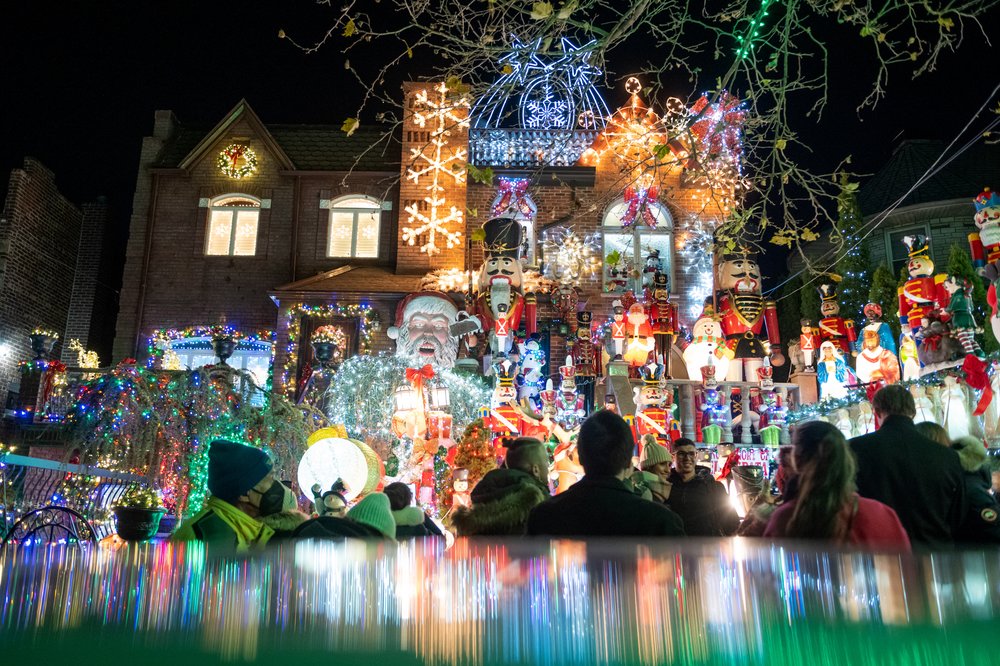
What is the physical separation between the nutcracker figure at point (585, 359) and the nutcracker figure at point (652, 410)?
4.03 ft

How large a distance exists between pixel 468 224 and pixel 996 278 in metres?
10.8

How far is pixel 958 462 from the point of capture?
12.0ft

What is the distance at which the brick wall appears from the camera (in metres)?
18.1

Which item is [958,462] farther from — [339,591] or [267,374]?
[267,374]

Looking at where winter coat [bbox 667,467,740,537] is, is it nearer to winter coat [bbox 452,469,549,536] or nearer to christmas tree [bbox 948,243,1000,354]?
winter coat [bbox 452,469,549,536]

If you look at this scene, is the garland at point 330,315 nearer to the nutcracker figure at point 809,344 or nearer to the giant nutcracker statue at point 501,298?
the giant nutcracker statue at point 501,298

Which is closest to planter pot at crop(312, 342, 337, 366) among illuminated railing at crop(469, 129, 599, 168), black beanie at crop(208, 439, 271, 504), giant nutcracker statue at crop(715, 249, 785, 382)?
illuminated railing at crop(469, 129, 599, 168)

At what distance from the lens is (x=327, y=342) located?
14141 millimetres

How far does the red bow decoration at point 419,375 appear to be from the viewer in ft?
39.7

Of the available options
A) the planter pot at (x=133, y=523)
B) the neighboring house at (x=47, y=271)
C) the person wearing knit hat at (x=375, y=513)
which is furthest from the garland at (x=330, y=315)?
the person wearing knit hat at (x=375, y=513)

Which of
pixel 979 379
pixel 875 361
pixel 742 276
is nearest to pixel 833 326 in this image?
pixel 875 361

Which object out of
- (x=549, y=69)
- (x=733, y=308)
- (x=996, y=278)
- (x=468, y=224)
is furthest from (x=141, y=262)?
(x=996, y=278)

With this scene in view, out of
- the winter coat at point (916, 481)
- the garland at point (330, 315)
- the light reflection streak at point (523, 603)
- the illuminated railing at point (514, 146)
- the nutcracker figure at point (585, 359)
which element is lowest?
the light reflection streak at point (523, 603)

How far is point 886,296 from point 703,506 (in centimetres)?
1577
